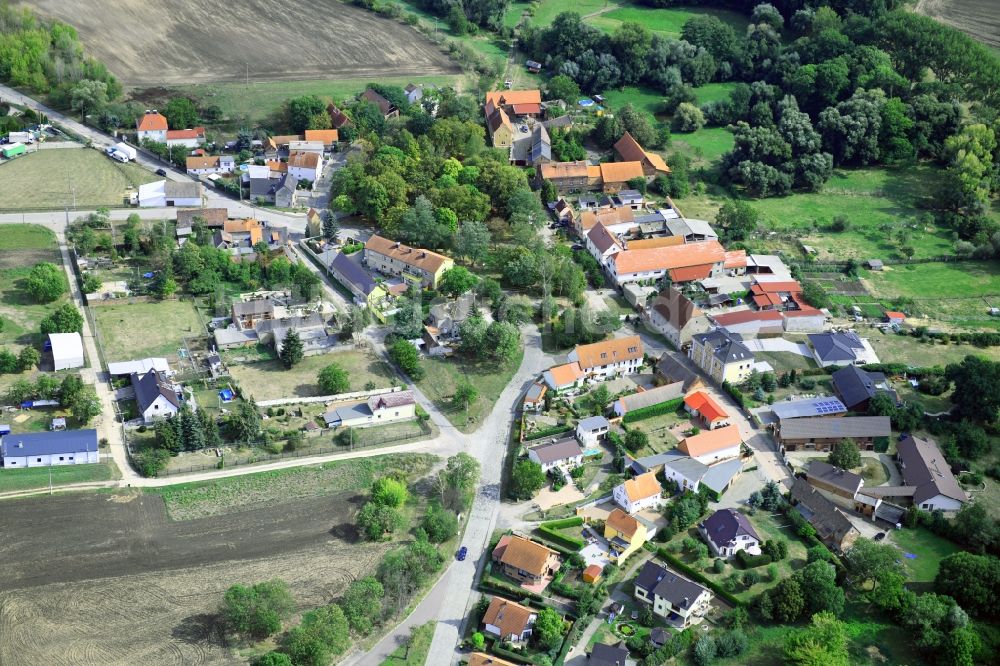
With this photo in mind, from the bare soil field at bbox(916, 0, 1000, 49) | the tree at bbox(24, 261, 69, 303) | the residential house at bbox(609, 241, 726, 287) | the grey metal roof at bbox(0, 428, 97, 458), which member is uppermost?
the bare soil field at bbox(916, 0, 1000, 49)

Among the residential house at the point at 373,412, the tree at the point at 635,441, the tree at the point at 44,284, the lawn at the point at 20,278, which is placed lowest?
the lawn at the point at 20,278

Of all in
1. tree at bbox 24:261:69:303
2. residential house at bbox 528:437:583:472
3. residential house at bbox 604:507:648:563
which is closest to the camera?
residential house at bbox 604:507:648:563

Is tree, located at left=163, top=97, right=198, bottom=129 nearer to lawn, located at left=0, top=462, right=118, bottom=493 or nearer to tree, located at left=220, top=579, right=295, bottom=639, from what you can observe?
lawn, located at left=0, top=462, right=118, bottom=493

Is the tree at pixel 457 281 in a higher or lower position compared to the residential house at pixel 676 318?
lower

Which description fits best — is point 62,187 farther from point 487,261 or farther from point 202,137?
point 487,261

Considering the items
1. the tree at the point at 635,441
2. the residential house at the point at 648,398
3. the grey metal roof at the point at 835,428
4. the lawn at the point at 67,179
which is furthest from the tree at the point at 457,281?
the lawn at the point at 67,179

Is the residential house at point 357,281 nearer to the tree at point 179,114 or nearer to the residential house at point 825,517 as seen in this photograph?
the tree at point 179,114

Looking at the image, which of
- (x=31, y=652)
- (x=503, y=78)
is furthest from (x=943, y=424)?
(x=503, y=78)

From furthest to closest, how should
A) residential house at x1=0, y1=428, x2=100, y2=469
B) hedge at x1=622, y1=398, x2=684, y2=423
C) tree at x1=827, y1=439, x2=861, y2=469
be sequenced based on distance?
hedge at x1=622, y1=398, x2=684, y2=423, tree at x1=827, y1=439, x2=861, y2=469, residential house at x1=0, y1=428, x2=100, y2=469

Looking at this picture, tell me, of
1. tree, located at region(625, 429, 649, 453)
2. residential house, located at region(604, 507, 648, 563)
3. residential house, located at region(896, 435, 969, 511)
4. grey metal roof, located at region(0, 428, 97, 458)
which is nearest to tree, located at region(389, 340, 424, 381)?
tree, located at region(625, 429, 649, 453)
